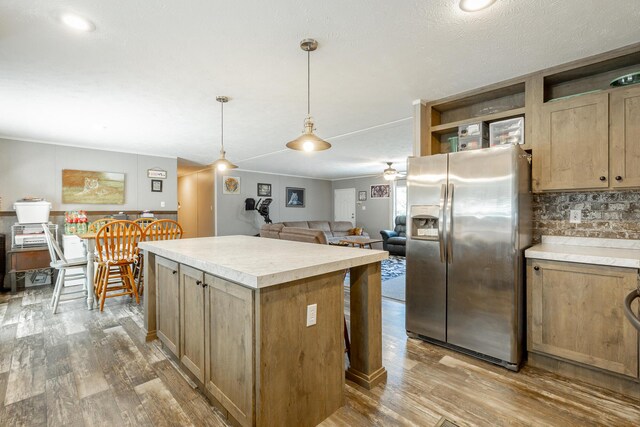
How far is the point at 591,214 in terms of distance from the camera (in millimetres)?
2463

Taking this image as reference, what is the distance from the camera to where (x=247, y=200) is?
27.8ft

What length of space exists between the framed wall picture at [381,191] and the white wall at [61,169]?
18.1 feet

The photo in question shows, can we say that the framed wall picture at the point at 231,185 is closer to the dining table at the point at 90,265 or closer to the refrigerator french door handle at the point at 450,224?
the dining table at the point at 90,265

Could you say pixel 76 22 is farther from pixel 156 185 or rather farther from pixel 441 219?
pixel 156 185

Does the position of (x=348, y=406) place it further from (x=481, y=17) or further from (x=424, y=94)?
(x=424, y=94)

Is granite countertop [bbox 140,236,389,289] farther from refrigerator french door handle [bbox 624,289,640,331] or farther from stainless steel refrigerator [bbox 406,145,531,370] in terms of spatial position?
refrigerator french door handle [bbox 624,289,640,331]

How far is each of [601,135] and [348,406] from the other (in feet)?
8.30

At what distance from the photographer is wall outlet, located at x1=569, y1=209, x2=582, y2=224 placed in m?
2.51

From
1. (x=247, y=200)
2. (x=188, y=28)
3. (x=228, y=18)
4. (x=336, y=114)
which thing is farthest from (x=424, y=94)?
(x=247, y=200)

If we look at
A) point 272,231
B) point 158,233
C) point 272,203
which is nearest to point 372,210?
point 272,203

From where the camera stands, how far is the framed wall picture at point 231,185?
8.16 m

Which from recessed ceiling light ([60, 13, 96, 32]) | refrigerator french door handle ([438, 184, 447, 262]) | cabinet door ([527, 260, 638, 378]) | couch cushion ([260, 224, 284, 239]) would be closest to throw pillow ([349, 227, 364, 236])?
couch cushion ([260, 224, 284, 239])

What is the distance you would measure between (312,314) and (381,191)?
308 inches

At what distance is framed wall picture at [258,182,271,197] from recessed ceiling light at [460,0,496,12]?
764 cm
